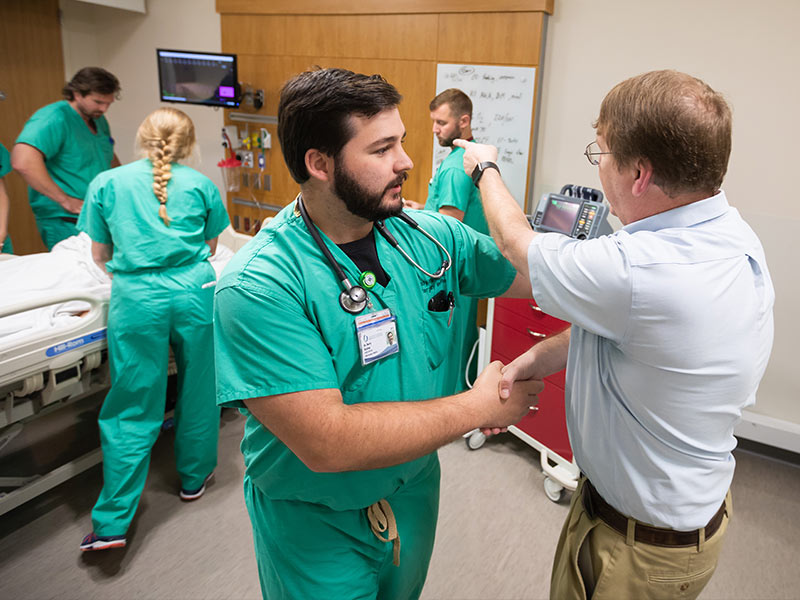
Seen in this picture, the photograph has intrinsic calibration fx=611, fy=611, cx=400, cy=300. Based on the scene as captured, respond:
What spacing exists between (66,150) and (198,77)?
119 centimetres

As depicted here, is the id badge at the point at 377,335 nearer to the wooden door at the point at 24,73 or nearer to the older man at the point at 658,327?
the older man at the point at 658,327

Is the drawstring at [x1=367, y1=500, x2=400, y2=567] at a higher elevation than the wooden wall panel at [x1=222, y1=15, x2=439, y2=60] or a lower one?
lower

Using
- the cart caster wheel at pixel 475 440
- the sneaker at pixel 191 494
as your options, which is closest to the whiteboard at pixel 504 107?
the cart caster wheel at pixel 475 440

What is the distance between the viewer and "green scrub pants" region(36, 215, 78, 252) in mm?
3943

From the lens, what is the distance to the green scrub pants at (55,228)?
155 inches

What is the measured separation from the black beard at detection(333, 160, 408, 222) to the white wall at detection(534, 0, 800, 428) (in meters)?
2.53

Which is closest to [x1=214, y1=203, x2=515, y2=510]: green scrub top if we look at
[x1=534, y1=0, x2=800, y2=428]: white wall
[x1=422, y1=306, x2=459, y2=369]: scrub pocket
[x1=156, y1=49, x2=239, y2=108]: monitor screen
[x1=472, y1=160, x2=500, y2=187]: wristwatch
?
[x1=422, y1=306, x2=459, y2=369]: scrub pocket

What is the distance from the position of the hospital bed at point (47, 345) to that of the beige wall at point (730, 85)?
257 centimetres

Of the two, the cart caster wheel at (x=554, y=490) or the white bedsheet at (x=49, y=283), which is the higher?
the white bedsheet at (x=49, y=283)

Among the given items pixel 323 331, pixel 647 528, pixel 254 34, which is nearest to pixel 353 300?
pixel 323 331

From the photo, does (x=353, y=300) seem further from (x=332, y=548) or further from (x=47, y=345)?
(x=47, y=345)

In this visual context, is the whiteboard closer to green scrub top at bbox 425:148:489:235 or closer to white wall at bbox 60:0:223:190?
green scrub top at bbox 425:148:489:235

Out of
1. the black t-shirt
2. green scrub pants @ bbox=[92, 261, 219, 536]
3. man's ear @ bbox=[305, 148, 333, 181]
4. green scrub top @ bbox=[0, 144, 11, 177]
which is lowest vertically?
green scrub pants @ bbox=[92, 261, 219, 536]

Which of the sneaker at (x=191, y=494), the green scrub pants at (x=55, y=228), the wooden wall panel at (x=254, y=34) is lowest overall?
the sneaker at (x=191, y=494)
